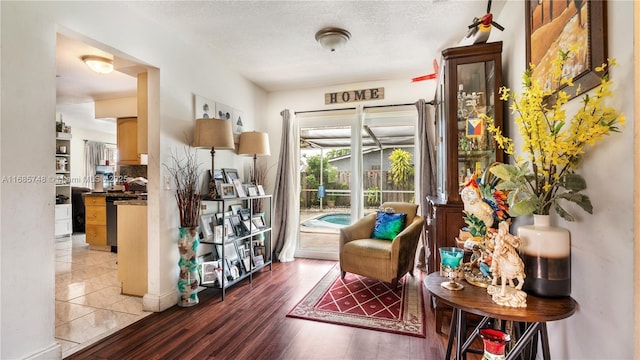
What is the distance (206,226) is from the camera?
303 centimetres

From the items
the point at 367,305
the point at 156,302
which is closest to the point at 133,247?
the point at 156,302

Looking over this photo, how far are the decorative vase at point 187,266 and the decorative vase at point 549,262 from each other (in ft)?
8.24

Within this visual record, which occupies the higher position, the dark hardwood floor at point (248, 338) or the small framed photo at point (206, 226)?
the small framed photo at point (206, 226)

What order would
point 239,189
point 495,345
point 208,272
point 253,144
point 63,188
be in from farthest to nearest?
1. point 63,188
2. point 253,144
3. point 239,189
4. point 208,272
5. point 495,345

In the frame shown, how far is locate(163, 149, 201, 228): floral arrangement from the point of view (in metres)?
2.71

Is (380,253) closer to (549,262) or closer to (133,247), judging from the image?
(549,262)

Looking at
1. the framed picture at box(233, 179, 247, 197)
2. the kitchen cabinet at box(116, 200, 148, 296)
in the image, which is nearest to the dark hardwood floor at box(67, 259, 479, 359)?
the kitchen cabinet at box(116, 200, 148, 296)

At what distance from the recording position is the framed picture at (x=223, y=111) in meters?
3.34

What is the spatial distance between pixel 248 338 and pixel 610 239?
2.13 m

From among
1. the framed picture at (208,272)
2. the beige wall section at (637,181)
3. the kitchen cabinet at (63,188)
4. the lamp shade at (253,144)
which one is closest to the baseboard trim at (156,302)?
the framed picture at (208,272)

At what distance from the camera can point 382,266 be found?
2938 mm

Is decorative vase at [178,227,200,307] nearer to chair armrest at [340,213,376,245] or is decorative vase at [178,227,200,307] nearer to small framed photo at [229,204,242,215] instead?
small framed photo at [229,204,242,215]

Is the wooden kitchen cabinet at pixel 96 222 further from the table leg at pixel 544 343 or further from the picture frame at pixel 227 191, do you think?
the table leg at pixel 544 343

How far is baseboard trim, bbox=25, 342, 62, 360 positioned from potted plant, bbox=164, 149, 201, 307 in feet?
2.98
